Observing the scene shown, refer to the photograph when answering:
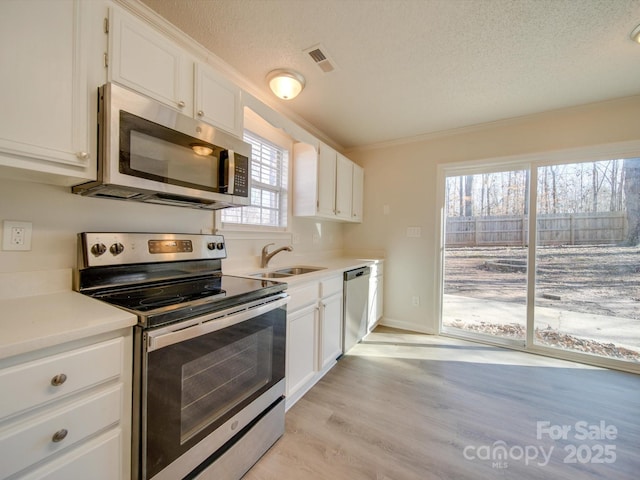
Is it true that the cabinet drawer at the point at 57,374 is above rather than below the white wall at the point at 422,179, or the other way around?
below

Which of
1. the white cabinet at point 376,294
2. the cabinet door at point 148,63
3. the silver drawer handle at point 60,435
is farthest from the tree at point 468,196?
the silver drawer handle at point 60,435

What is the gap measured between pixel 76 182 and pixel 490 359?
3.44m

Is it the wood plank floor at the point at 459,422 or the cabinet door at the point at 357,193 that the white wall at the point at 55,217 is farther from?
the cabinet door at the point at 357,193

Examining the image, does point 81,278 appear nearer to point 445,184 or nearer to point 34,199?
point 34,199

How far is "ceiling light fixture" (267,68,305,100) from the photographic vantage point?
2082 mm

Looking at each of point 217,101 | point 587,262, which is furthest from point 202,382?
point 587,262

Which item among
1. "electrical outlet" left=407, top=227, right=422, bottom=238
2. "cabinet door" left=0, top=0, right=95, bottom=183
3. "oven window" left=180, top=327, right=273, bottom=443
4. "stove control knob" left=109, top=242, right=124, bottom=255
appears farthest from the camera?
"electrical outlet" left=407, top=227, right=422, bottom=238

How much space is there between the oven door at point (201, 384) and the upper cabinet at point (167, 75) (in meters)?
1.10

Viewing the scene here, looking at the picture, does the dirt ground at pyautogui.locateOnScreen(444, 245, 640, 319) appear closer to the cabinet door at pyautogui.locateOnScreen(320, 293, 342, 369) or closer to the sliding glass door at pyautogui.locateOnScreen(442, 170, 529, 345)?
the sliding glass door at pyautogui.locateOnScreen(442, 170, 529, 345)

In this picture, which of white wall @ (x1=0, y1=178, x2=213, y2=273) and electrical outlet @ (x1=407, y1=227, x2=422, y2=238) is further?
electrical outlet @ (x1=407, y1=227, x2=422, y2=238)

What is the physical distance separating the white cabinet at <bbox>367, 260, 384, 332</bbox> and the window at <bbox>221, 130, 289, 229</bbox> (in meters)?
1.28

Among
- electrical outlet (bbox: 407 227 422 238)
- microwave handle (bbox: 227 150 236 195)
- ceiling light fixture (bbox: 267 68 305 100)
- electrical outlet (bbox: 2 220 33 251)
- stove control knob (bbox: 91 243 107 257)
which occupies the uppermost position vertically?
ceiling light fixture (bbox: 267 68 305 100)

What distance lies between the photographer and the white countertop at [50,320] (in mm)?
706

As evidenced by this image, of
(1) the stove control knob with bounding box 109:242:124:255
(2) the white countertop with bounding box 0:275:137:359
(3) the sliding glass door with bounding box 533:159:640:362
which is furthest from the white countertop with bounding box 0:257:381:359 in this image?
(3) the sliding glass door with bounding box 533:159:640:362
